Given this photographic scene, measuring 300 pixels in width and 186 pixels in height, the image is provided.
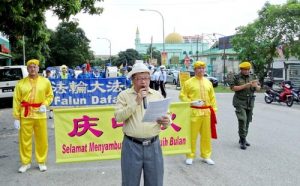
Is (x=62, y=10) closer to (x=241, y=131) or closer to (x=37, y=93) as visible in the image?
(x=37, y=93)

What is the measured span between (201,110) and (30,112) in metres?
2.90

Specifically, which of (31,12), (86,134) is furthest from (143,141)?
(31,12)

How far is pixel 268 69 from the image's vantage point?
34469 millimetres

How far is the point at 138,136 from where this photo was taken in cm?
408

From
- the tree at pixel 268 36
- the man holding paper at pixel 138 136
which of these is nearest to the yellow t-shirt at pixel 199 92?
the man holding paper at pixel 138 136

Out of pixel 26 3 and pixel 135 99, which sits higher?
pixel 26 3

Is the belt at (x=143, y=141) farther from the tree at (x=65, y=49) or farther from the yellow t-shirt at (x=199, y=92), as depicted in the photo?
the tree at (x=65, y=49)

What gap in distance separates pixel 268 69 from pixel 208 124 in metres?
28.5

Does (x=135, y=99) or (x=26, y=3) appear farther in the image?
(x=26, y=3)

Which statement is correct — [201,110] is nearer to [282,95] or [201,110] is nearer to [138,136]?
[138,136]

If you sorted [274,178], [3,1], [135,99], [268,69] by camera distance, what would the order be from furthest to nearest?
[268,69] < [3,1] < [274,178] < [135,99]

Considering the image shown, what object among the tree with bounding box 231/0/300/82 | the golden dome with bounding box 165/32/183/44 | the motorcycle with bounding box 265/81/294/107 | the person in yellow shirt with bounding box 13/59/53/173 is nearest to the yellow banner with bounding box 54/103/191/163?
the person in yellow shirt with bounding box 13/59/53/173

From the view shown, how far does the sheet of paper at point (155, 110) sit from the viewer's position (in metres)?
3.91

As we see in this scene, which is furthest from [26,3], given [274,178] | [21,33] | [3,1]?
[274,178]
